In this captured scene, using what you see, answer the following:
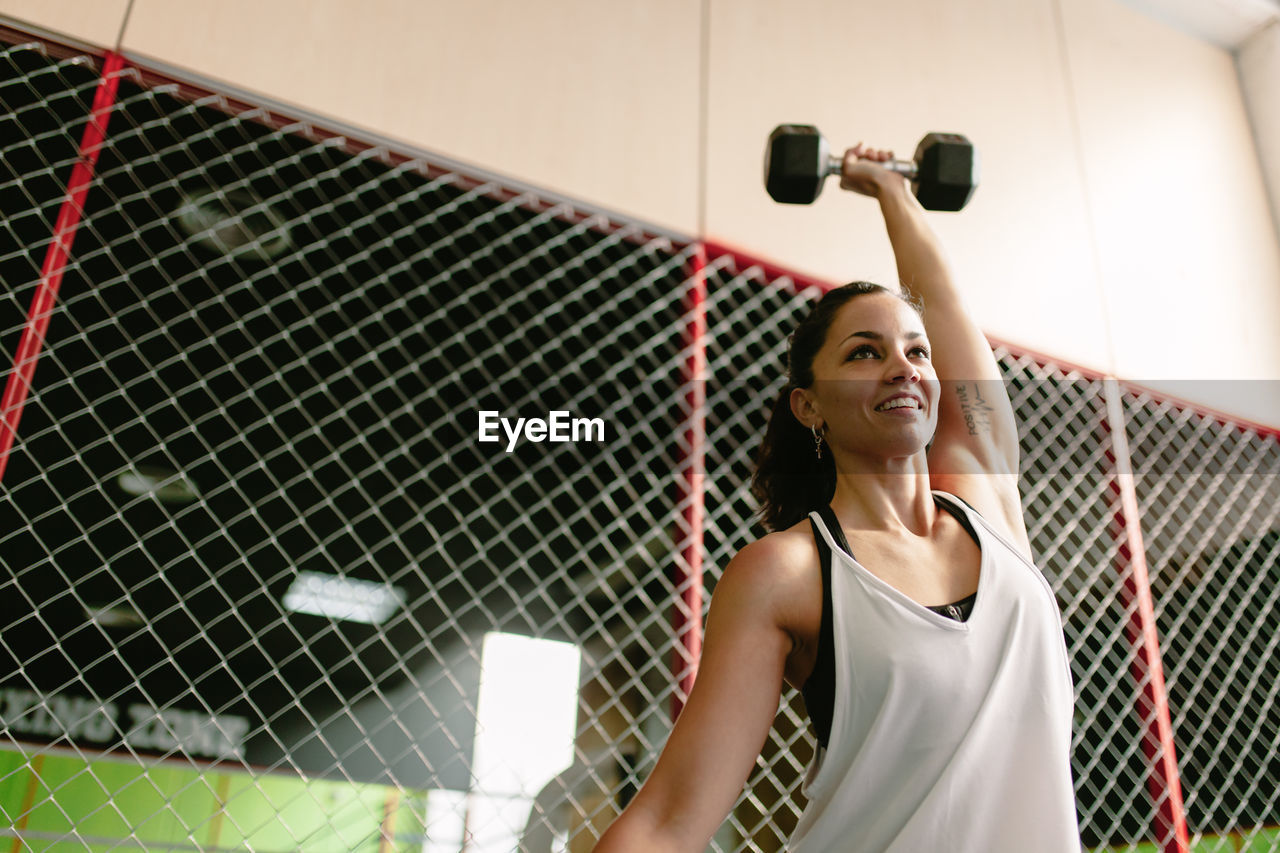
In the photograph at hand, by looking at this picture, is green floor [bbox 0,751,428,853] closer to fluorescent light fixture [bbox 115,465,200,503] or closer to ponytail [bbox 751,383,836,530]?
fluorescent light fixture [bbox 115,465,200,503]

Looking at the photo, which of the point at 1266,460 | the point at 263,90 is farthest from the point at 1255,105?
the point at 263,90

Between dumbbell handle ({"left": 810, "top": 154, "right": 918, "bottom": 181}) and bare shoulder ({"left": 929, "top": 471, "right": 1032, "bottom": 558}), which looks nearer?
bare shoulder ({"left": 929, "top": 471, "right": 1032, "bottom": 558})

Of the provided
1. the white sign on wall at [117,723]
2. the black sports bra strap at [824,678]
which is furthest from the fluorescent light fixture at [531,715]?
the black sports bra strap at [824,678]

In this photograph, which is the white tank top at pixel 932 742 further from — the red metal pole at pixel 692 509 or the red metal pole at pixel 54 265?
the red metal pole at pixel 54 265

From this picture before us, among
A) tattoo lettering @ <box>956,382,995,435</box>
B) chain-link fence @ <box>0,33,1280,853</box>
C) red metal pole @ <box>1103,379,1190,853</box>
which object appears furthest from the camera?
red metal pole @ <box>1103,379,1190,853</box>

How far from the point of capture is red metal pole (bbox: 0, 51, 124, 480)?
5.57 ft

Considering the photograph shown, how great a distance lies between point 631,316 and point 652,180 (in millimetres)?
488

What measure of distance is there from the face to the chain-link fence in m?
1.00

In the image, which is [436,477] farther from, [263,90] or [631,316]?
[263,90]

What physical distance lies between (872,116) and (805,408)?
6.73 ft

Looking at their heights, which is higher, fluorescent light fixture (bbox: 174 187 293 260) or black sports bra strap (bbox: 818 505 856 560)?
black sports bra strap (bbox: 818 505 856 560)

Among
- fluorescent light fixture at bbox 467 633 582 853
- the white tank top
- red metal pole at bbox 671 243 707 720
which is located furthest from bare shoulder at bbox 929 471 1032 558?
fluorescent light fixture at bbox 467 633 582 853

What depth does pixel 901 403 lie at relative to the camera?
887 millimetres

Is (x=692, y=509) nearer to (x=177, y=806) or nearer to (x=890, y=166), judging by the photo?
(x=890, y=166)
